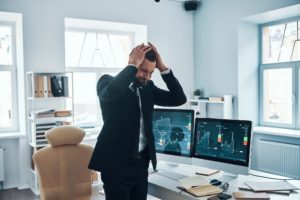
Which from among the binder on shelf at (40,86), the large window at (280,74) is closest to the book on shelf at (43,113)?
the binder on shelf at (40,86)

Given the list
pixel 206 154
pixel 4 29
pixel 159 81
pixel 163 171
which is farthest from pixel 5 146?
pixel 206 154

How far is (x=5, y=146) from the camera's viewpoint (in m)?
4.60

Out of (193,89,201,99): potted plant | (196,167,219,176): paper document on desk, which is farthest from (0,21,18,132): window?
(196,167,219,176): paper document on desk

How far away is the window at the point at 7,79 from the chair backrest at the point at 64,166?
279cm

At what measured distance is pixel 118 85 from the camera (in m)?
1.71

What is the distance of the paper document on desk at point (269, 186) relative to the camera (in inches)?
78.7

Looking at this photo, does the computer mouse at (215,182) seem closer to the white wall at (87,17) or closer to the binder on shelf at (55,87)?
the binder on shelf at (55,87)

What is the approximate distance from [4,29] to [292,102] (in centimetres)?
434

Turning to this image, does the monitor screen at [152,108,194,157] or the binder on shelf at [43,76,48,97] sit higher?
the binder on shelf at [43,76,48,97]

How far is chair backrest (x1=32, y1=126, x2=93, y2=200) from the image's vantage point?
2.34 m

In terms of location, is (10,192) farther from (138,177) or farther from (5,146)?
(138,177)

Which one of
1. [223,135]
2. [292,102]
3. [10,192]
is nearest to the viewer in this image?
[223,135]

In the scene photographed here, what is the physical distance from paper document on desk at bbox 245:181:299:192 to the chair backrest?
119cm

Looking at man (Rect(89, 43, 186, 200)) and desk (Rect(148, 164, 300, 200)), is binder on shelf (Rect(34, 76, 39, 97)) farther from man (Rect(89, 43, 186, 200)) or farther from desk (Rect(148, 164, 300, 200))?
man (Rect(89, 43, 186, 200))
